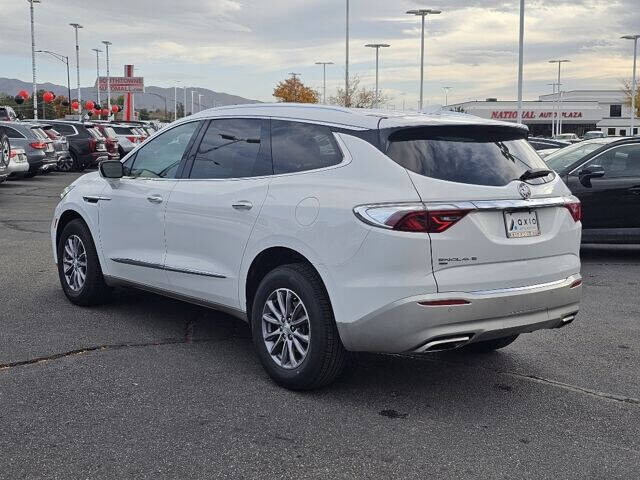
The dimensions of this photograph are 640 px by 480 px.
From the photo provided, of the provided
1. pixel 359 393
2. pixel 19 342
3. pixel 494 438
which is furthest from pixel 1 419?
pixel 494 438

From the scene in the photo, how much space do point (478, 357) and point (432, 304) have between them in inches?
63.9

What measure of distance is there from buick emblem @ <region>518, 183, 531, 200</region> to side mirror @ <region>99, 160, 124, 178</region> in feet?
10.7

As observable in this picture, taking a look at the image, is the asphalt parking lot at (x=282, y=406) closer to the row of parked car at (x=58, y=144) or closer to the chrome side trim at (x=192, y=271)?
the chrome side trim at (x=192, y=271)

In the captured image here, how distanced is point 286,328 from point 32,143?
19.7 meters

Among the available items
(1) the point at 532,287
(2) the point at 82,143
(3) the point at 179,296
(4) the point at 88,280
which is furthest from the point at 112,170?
(2) the point at 82,143

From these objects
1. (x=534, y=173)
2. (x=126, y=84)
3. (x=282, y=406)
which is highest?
(x=126, y=84)

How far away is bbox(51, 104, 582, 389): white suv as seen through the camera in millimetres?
4309

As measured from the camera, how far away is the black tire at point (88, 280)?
6754 mm

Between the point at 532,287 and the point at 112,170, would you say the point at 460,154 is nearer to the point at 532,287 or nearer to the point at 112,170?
the point at 532,287

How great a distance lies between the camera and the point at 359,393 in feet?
15.9

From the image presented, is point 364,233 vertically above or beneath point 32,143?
beneath

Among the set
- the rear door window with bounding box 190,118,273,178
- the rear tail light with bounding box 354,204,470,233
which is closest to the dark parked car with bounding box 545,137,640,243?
the rear door window with bounding box 190,118,273,178

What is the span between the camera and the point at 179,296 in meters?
5.82

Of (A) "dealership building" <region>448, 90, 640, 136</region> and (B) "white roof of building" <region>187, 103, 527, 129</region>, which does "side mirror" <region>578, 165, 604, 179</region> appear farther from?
(A) "dealership building" <region>448, 90, 640, 136</region>
